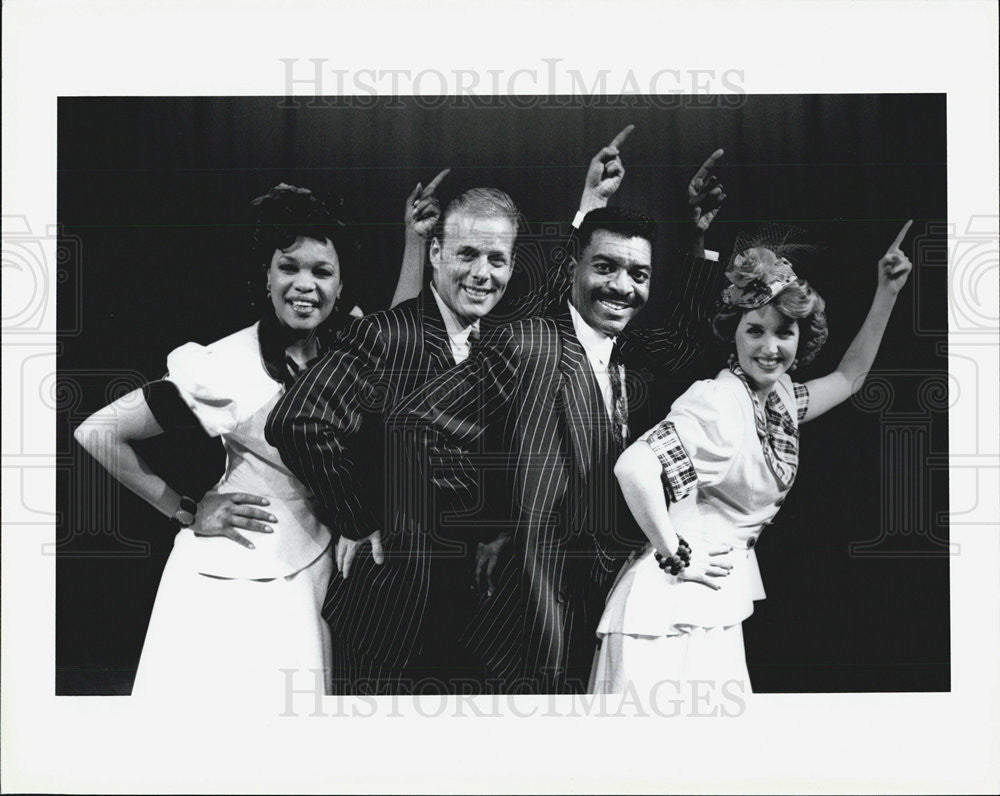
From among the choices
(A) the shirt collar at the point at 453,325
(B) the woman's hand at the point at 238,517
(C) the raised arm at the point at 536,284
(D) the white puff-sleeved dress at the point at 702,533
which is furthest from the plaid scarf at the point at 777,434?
(B) the woman's hand at the point at 238,517

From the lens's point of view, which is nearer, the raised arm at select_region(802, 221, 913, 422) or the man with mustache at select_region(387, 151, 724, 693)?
the man with mustache at select_region(387, 151, 724, 693)

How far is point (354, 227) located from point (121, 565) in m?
1.43

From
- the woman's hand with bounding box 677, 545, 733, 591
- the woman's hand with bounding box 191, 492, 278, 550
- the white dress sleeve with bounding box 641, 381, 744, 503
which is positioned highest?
the white dress sleeve with bounding box 641, 381, 744, 503

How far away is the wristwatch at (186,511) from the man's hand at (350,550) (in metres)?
0.51

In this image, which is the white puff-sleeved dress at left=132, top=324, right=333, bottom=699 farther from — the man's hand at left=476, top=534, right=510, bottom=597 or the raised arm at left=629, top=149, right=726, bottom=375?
the raised arm at left=629, top=149, right=726, bottom=375

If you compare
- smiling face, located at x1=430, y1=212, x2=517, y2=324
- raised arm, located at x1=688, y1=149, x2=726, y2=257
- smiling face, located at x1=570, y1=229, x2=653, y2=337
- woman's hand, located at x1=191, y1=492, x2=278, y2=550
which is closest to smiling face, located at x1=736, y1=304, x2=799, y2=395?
raised arm, located at x1=688, y1=149, x2=726, y2=257

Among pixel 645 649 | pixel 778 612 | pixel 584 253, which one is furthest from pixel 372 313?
pixel 778 612

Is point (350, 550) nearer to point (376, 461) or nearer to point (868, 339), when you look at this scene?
point (376, 461)

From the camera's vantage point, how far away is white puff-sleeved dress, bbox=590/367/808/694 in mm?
3586

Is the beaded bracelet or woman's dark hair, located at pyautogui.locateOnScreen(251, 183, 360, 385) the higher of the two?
woman's dark hair, located at pyautogui.locateOnScreen(251, 183, 360, 385)

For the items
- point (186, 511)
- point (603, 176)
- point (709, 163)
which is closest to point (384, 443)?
point (186, 511)

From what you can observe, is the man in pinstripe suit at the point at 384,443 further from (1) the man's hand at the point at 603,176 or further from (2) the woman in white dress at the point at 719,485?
(2) the woman in white dress at the point at 719,485

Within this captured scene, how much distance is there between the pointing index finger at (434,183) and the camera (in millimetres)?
3611

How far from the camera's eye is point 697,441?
359 centimetres
